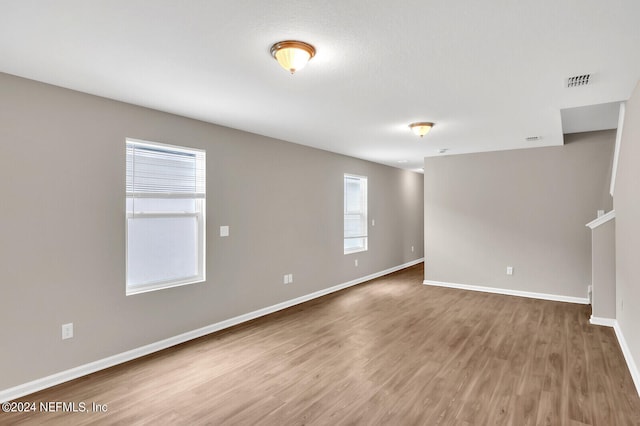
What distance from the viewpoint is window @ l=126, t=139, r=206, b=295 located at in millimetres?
3416

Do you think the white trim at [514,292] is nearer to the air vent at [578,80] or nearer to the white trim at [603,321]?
the white trim at [603,321]

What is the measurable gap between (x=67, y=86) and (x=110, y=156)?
641 mm

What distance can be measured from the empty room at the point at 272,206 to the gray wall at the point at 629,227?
0.14ft

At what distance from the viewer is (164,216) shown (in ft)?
12.0

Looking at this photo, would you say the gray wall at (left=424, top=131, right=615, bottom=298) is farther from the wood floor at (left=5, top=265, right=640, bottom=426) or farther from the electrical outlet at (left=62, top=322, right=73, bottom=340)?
the electrical outlet at (left=62, top=322, right=73, bottom=340)

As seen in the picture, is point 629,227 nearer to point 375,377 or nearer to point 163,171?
point 375,377

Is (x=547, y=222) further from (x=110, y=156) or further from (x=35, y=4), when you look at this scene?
(x=35, y=4)

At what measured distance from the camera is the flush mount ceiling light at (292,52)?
216cm

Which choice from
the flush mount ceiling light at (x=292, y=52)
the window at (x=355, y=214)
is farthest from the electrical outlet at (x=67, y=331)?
the window at (x=355, y=214)

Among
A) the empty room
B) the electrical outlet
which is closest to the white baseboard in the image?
the empty room

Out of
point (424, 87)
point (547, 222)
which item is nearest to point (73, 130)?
point (424, 87)

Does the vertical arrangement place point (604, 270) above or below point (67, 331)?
above

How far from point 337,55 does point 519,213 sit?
4.91 metres

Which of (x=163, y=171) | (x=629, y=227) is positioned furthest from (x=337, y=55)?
(x=629, y=227)
